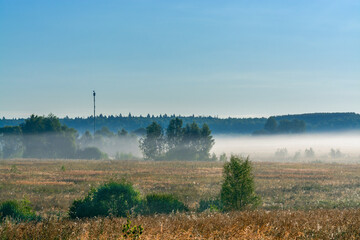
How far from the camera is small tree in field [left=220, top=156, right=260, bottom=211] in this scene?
69.7 ft

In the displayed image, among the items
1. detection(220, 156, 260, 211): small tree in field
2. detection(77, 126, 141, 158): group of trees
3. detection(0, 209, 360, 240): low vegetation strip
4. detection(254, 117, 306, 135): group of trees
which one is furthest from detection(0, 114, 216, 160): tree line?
detection(0, 209, 360, 240): low vegetation strip

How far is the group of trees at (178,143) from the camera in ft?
374

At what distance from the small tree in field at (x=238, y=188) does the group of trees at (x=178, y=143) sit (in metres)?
90.5

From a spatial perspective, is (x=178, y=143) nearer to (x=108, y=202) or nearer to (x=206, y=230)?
(x=108, y=202)

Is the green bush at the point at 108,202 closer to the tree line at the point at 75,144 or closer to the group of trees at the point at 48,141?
the tree line at the point at 75,144

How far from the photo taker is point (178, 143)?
117250 millimetres

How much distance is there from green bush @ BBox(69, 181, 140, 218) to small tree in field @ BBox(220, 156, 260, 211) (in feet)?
13.8

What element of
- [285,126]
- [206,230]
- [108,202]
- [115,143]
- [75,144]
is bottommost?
[115,143]

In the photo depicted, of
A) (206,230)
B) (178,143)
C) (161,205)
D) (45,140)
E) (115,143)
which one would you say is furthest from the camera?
(115,143)

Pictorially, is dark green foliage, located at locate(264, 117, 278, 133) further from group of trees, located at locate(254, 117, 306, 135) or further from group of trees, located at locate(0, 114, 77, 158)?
group of trees, located at locate(0, 114, 77, 158)

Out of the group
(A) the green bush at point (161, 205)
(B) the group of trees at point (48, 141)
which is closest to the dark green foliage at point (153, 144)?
(B) the group of trees at point (48, 141)

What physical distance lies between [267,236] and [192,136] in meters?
106

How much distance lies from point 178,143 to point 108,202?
3794 inches

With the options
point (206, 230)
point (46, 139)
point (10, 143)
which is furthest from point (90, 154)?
point (206, 230)
